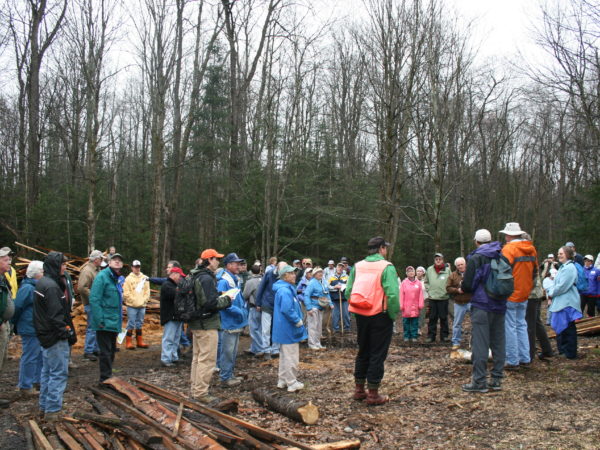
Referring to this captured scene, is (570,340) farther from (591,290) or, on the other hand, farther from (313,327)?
(313,327)

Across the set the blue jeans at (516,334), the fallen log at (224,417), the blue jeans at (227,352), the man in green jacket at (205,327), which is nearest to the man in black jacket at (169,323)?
the blue jeans at (227,352)

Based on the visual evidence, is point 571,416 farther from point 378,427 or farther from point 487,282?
point 378,427

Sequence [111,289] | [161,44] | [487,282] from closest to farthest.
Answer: [487,282]
[111,289]
[161,44]

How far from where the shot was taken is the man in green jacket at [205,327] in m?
6.76

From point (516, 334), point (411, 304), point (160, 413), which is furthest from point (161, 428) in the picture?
point (411, 304)

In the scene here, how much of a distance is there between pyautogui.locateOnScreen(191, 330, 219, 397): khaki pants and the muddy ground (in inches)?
24.0

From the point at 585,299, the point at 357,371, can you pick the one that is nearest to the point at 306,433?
the point at 357,371

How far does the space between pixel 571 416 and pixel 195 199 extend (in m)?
28.0

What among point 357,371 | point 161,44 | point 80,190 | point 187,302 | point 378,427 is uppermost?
point 161,44

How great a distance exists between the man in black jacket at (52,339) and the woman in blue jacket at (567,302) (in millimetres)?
7611

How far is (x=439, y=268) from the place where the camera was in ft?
37.6

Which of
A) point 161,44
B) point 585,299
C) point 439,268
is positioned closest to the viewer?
point 439,268

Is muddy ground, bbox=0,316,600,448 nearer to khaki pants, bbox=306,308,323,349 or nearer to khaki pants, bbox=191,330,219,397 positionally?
khaki pants, bbox=191,330,219,397

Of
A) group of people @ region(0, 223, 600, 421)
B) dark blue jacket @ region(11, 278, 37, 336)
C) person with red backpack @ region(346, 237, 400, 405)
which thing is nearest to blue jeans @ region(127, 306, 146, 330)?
group of people @ region(0, 223, 600, 421)
